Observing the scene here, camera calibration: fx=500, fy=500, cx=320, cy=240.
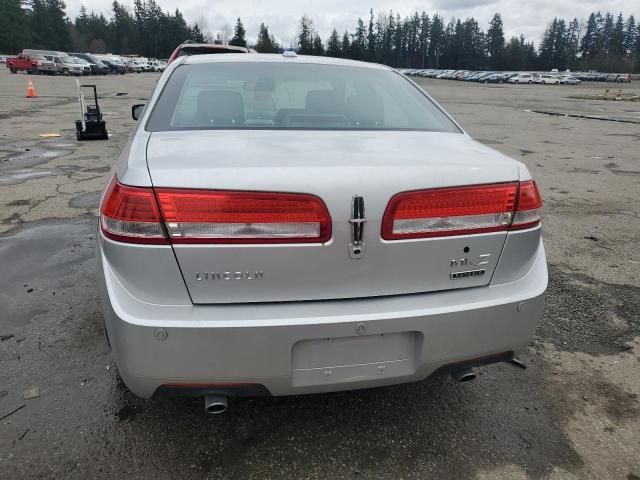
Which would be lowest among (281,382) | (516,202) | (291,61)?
(281,382)

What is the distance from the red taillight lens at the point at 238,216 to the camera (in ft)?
5.54

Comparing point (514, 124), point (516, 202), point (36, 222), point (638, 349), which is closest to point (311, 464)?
point (516, 202)

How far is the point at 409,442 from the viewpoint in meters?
2.23

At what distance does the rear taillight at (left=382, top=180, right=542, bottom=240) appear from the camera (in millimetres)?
1802

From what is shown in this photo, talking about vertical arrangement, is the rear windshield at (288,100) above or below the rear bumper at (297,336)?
above

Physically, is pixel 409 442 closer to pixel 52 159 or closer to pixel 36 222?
pixel 36 222

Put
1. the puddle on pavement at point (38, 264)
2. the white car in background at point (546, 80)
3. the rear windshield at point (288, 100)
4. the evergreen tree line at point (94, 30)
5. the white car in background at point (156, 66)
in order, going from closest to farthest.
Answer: the rear windshield at point (288, 100) → the puddle on pavement at point (38, 264) → the white car in background at point (546, 80) → the white car in background at point (156, 66) → the evergreen tree line at point (94, 30)

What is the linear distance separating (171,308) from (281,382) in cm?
48

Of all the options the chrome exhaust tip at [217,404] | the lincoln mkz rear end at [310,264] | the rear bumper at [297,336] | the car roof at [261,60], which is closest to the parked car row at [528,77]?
the car roof at [261,60]

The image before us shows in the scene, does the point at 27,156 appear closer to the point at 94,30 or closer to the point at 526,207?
the point at 526,207

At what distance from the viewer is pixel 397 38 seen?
126312mm

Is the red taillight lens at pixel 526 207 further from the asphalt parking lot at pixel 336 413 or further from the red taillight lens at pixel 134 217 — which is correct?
the red taillight lens at pixel 134 217

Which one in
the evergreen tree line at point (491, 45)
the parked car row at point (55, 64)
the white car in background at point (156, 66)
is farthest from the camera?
the evergreen tree line at point (491, 45)

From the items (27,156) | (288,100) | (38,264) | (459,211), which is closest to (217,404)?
(459,211)
